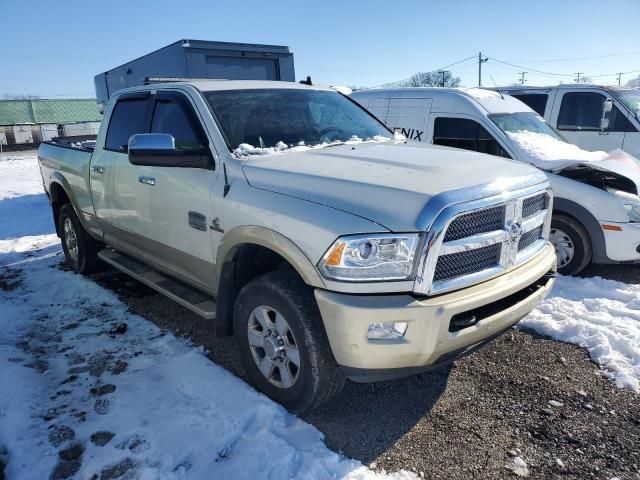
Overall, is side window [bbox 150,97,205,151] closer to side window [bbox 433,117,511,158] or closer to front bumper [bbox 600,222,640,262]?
side window [bbox 433,117,511,158]

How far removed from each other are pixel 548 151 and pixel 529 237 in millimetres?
2939

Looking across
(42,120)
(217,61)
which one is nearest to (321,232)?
(217,61)

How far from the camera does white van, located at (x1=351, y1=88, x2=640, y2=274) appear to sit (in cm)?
491

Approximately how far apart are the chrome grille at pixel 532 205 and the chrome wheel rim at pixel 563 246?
2.25m

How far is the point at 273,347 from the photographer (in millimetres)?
2945

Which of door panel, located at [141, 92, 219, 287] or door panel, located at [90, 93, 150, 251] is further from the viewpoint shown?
door panel, located at [90, 93, 150, 251]

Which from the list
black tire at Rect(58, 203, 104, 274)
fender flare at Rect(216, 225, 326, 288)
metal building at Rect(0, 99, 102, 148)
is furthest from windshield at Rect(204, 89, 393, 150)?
metal building at Rect(0, 99, 102, 148)

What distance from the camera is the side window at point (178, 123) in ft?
11.5

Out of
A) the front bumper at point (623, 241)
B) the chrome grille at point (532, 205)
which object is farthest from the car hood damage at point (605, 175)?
the chrome grille at point (532, 205)

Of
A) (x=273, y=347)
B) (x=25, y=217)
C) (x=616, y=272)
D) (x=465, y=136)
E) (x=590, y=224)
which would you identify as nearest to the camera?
(x=273, y=347)

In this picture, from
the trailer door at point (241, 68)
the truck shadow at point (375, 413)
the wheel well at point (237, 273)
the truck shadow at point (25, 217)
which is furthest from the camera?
the trailer door at point (241, 68)

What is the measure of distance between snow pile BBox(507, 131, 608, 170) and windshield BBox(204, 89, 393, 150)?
6.93 feet

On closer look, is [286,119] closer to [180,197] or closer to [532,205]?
[180,197]

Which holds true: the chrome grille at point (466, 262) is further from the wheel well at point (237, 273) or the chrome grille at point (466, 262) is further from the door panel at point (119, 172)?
the door panel at point (119, 172)
